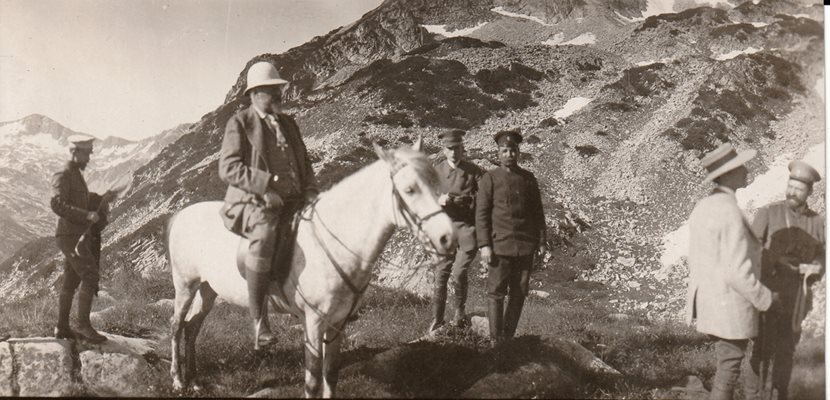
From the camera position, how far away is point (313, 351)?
186 inches

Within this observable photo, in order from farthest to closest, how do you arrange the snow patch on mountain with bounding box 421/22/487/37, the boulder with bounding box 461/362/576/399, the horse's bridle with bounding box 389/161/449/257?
1. the snow patch on mountain with bounding box 421/22/487/37
2. the boulder with bounding box 461/362/576/399
3. the horse's bridle with bounding box 389/161/449/257

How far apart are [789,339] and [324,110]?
6.73 metres

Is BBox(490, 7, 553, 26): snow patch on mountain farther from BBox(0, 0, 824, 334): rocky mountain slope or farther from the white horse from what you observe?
the white horse

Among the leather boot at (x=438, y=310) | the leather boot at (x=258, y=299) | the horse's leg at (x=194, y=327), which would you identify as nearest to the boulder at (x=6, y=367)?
the horse's leg at (x=194, y=327)

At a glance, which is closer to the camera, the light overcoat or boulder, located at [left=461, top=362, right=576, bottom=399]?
the light overcoat

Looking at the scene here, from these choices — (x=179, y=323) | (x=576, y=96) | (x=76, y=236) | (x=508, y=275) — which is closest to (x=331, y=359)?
(x=179, y=323)

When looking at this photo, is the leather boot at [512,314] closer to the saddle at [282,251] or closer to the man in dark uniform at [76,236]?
Result: the saddle at [282,251]

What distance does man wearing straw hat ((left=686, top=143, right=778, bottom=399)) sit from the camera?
4.58 m

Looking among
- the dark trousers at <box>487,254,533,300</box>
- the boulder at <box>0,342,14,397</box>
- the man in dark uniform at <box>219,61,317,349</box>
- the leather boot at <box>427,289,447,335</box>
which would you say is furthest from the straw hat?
the boulder at <box>0,342,14,397</box>

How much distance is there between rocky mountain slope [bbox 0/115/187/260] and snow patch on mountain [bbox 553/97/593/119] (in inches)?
286

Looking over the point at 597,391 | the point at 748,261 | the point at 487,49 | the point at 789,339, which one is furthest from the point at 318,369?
the point at 487,49

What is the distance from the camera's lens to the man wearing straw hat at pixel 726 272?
4.58m

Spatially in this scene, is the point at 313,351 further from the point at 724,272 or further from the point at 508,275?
the point at 724,272

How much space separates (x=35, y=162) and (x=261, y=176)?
4.71m
